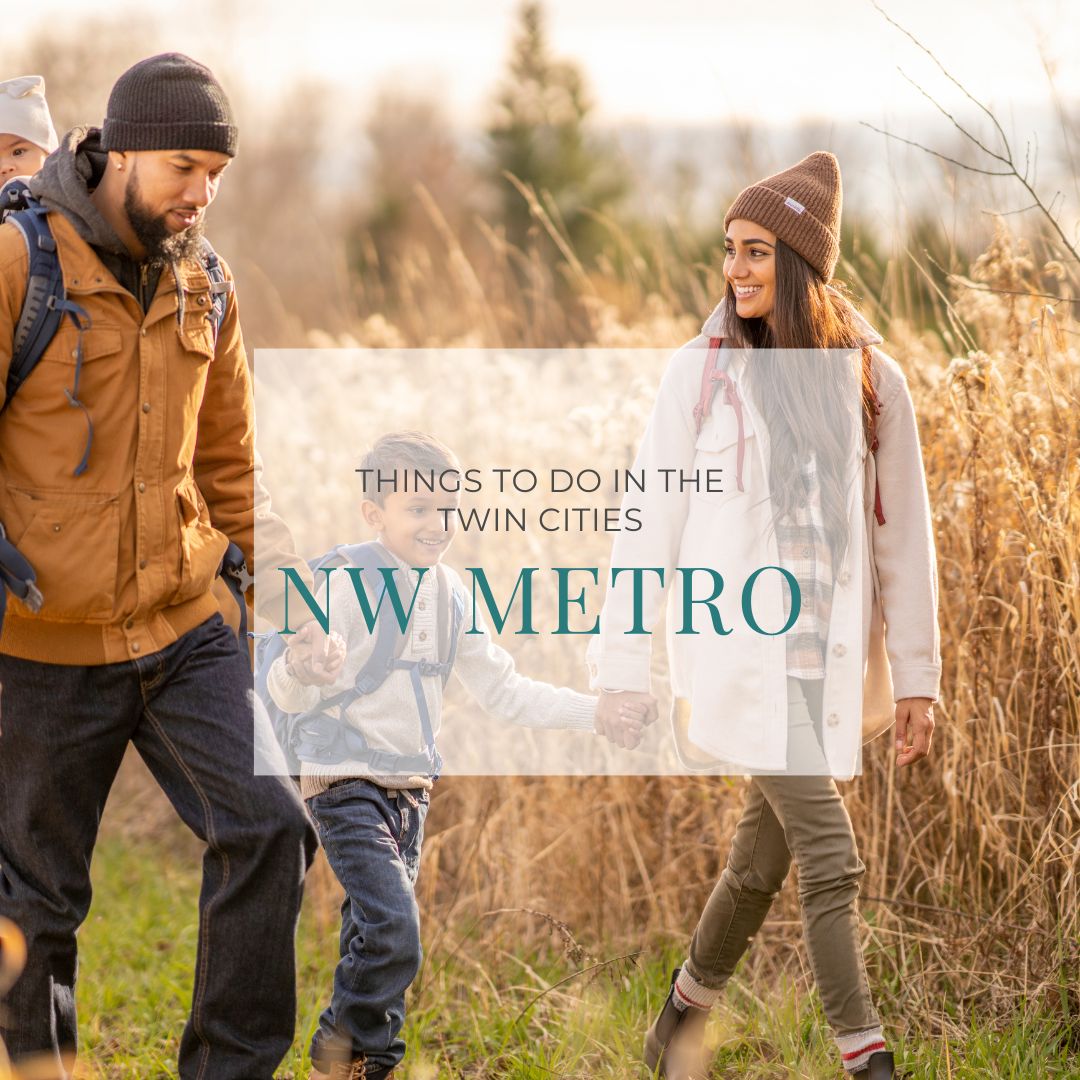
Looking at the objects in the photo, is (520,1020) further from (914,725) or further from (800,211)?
(800,211)

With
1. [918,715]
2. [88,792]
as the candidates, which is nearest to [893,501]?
[918,715]

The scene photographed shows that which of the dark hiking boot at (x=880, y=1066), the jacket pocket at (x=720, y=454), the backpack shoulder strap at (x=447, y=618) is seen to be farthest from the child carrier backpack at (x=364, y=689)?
the dark hiking boot at (x=880, y=1066)

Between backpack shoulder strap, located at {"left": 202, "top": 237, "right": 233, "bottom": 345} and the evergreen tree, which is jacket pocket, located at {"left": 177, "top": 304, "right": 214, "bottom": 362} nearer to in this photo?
backpack shoulder strap, located at {"left": 202, "top": 237, "right": 233, "bottom": 345}

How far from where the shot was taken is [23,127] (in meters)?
3.65

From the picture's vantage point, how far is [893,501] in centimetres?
310

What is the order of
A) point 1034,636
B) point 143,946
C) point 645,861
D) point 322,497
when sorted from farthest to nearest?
point 322,497 < point 143,946 < point 645,861 < point 1034,636

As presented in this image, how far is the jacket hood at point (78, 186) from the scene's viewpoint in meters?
2.70

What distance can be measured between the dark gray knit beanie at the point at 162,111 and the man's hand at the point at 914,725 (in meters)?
1.73

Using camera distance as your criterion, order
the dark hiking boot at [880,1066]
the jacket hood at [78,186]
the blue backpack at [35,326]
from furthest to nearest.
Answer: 1. the dark hiking boot at [880,1066]
2. the jacket hood at [78,186]
3. the blue backpack at [35,326]

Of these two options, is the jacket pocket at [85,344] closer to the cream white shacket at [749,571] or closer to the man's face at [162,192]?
the man's face at [162,192]

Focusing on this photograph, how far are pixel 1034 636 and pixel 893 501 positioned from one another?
0.77 m

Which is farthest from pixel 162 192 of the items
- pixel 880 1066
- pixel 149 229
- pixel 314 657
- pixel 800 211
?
Answer: pixel 880 1066

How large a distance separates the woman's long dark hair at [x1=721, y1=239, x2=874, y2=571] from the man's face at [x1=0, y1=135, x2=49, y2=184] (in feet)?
6.23

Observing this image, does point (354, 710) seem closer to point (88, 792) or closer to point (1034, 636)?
point (88, 792)
